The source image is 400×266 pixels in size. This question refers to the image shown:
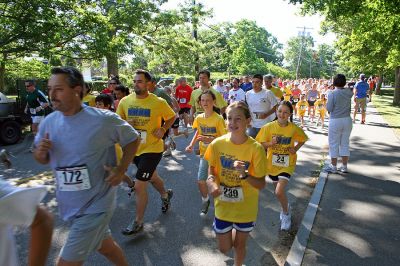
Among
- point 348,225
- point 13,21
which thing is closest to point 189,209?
point 348,225

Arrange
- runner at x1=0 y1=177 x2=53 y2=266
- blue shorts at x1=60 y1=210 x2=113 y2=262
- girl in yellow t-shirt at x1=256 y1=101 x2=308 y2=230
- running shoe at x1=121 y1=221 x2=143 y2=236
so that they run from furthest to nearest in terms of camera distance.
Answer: girl in yellow t-shirt at x1=256 y1=101 x2=308 y2=230
running shoe at x1=121 y1=221 x2=143 y2=236
blue shorts at x1=60 y1=210 x2=113 y2=262
runner at x1=0 y1=177 x2=53 y2=266

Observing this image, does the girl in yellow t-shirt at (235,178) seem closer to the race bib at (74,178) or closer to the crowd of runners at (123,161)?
the crowd of runners at (123,161)

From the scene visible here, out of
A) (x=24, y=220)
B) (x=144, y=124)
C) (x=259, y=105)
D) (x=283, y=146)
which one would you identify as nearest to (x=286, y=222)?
(x=283, y=146)

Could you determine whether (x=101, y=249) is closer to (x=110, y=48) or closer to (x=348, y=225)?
(x=348, y=225)

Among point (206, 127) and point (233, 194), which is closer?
point (233, 194)

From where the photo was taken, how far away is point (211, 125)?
5586 millimetres

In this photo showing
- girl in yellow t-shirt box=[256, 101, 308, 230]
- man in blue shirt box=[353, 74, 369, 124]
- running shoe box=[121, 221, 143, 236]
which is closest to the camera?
running shoe box=[121, 221, 143, 236]

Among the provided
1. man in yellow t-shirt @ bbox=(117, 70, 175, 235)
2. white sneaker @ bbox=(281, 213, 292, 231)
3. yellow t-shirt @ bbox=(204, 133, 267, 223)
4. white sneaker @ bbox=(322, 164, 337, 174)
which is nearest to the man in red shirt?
white sneaker @ bbox=(322, 164, 337, 174)

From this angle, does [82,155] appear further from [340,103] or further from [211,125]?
[340,103]

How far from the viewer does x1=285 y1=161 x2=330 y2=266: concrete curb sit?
4090 mm

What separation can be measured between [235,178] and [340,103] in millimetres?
5128

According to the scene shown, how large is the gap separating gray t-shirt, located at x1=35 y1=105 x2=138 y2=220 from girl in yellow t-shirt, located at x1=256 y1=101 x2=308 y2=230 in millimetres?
2529

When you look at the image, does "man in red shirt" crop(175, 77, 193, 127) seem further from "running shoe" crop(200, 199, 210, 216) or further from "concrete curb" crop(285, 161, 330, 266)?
"running shoe" crop(200, 199, 210, 216)

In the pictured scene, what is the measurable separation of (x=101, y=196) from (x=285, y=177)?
2696 millimetres
